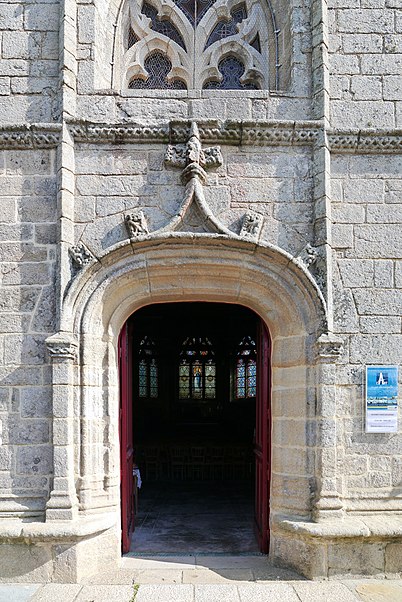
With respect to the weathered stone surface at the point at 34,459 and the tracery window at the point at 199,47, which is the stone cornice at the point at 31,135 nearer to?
the tracery window at the point at 199,47

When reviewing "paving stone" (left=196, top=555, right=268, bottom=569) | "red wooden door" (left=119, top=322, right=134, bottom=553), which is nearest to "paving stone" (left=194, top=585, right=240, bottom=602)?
"paving stone" (left=196, top=555, right=268, bottom=569)

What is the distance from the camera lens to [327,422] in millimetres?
4410

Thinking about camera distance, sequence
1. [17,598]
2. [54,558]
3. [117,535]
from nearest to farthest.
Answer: [17,598] < [54,558] < [117,535]

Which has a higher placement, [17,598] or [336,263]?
[336,263]

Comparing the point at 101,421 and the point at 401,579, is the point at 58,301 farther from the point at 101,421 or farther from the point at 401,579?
the point at 401,579

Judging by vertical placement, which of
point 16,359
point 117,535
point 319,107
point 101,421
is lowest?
point 117,535

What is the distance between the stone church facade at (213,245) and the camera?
4406mm

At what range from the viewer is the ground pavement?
400 centimetres

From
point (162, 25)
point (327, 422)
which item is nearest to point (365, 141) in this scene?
point (162, 25)

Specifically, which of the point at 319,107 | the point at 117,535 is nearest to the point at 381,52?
the point at 319,107

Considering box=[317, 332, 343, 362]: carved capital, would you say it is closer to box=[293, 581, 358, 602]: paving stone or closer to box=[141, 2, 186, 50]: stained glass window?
box=[293, 581, 358, 602]: paving stone

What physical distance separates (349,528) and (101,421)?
6.96 ft

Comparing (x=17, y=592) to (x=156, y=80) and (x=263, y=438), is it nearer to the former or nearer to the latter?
(x=263, y=438)

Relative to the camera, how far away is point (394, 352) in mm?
4551
